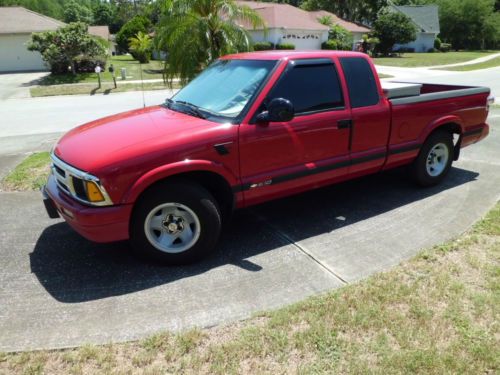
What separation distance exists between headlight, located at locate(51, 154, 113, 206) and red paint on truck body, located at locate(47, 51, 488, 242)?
44mm

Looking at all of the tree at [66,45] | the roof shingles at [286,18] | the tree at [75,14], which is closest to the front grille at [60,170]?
the tree at [66,45]

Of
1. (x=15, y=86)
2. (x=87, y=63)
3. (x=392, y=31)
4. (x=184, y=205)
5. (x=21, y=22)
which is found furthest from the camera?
(x=392, y=31)

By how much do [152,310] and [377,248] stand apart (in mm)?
2223

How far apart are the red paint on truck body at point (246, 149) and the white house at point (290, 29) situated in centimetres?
3369

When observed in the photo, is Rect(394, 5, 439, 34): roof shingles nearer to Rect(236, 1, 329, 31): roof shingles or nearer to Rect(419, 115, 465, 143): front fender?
Rect(236, 1, 329, 31): roof shingles

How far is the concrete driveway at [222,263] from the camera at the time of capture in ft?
10.4

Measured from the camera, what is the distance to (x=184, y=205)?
3.73 m

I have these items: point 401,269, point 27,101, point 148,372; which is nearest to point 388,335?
point 401,269

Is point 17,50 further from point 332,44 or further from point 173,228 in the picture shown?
point 173,228

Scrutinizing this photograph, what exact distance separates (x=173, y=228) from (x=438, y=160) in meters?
3.92

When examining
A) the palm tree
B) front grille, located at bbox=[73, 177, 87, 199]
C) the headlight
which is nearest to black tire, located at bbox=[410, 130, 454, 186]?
the headlight

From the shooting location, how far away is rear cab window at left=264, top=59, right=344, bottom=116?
420 centimetres

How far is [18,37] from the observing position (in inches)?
1267

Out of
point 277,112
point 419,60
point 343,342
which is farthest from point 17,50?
point 343,342
